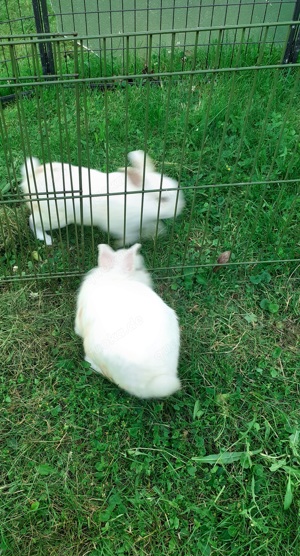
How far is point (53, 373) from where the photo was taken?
2.27 metres

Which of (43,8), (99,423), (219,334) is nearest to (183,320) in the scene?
(219,334)

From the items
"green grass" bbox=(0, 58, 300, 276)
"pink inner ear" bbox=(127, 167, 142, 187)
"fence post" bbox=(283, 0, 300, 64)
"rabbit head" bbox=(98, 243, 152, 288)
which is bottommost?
"green grass" bbox=(0, 58, 300, 276)

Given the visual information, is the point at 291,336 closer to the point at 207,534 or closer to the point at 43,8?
the point at 207,534

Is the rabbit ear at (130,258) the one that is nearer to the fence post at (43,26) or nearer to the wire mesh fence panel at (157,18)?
the fence post at (43,26)

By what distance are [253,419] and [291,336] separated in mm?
529

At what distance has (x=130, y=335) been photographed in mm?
1876

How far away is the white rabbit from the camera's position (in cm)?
186

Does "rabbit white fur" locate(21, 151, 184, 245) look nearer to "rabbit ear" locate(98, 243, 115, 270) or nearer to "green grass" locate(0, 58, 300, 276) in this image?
"green grass" locate(0, 58, 300, 276)

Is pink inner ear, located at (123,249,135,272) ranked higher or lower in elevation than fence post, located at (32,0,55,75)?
lower

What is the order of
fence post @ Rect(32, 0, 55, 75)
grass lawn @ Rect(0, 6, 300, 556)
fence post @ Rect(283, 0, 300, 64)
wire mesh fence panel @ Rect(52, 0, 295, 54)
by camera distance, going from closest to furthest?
grass lawn @ Rect(0, 6, 300, 556) → fence post @ Rect(32, 0, 55, 75) → fence post @ Rect(283, 0, 300, 64) → wire mesh fence panel @ Rect(52, 0, 295, 54)

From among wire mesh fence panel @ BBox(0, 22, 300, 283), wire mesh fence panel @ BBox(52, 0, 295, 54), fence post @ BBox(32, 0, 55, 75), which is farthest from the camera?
wire mesh fence panel @ BBox(52, 0, 295, 54)

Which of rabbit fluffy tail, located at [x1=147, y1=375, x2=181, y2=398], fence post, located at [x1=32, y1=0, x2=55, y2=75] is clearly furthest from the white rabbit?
fence post, located at [x1=32, y1=0, x2=55, y2=75]

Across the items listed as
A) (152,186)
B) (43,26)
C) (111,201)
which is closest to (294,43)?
(43,26)

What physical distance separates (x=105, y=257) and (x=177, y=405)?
0.70 metres
